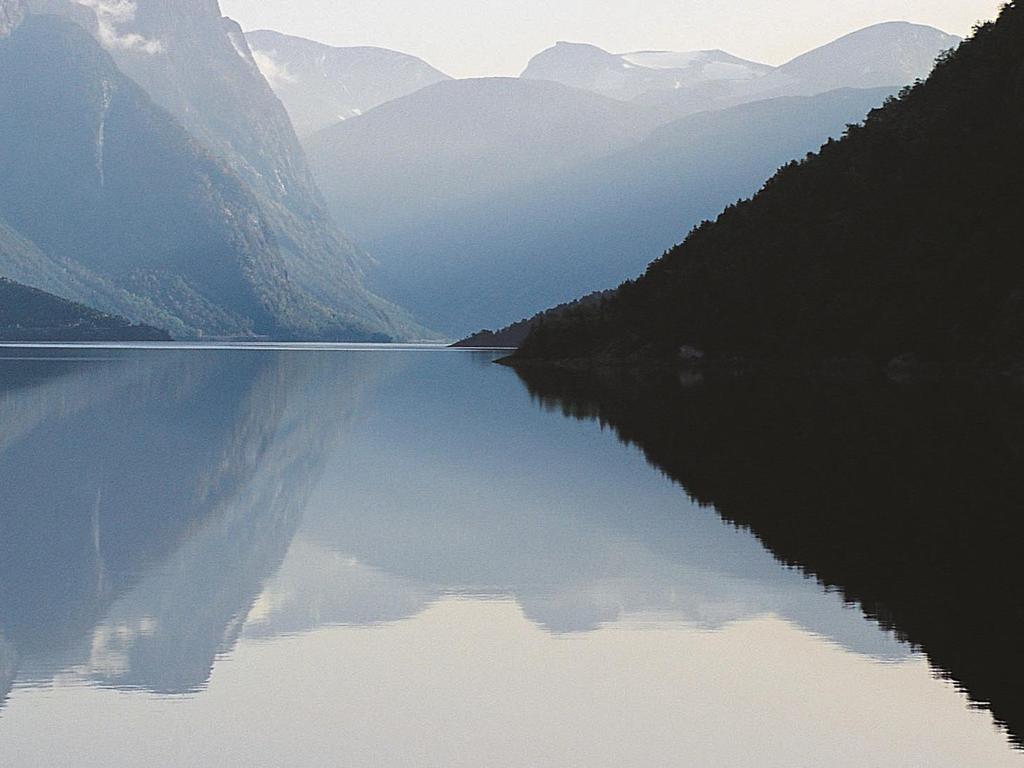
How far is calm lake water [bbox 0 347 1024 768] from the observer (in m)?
14.1

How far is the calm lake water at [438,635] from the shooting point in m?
14.1

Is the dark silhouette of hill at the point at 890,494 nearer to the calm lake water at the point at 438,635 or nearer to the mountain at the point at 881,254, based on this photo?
the calm lake water at the point at 438,635

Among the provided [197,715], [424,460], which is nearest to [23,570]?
[197,715]

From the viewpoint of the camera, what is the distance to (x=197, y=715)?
14.9 m

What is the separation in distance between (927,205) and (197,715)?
103859 millimetres

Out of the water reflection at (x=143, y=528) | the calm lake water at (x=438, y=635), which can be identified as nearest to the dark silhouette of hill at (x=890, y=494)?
the calm lake water at (x=438, y=635)

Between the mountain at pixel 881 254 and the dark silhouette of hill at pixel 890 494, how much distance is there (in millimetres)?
29480

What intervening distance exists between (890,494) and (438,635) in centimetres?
1611

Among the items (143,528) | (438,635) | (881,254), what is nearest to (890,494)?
(143,528)

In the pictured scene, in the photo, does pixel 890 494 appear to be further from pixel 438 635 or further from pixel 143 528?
pixel 438 635

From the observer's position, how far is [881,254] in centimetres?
11525

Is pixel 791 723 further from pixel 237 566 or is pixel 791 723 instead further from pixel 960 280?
pixel 960 280

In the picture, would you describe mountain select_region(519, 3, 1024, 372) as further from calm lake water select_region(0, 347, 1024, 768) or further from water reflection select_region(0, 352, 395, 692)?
calm lake water select_region(0, 347, 1024, 768)

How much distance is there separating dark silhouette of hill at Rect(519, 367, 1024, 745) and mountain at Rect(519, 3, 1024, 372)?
29480mm
